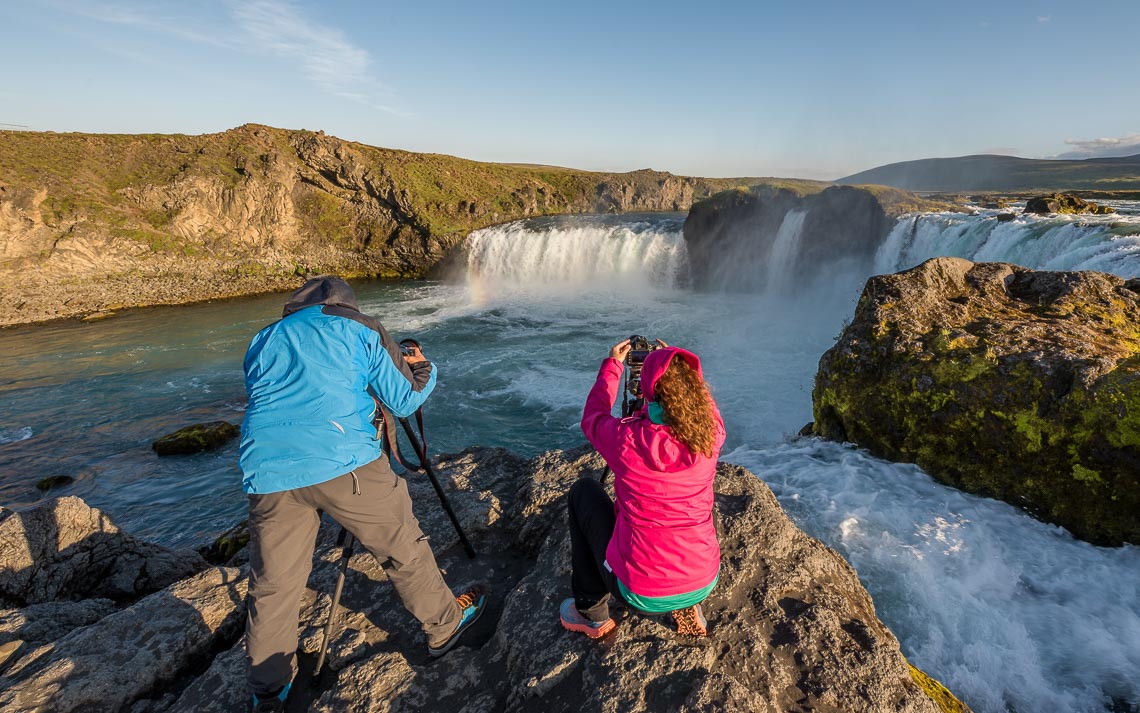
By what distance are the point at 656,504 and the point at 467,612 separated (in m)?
1.98

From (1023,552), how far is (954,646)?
198 centimetres

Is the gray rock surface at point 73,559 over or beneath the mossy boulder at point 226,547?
over

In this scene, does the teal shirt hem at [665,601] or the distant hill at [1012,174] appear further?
the distant hill at [1012,174]

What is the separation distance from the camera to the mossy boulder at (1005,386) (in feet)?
17.9

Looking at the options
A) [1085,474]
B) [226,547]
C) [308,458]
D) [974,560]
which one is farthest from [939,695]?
[226,547]

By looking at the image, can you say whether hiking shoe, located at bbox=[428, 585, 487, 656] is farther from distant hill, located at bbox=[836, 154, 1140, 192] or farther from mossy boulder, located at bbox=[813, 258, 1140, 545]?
distant hill, located at bbox=[836, 154, 1140, 192]

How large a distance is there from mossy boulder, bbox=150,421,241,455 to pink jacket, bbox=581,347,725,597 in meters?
15.6

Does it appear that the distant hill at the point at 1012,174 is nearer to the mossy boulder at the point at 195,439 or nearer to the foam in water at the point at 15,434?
the mossy boulder at the point at 195,439

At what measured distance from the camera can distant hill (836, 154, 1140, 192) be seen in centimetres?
8206

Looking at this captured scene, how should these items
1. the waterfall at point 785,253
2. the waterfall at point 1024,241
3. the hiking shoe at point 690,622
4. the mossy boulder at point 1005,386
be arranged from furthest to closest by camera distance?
1. the waterfall at point 785,253
2. the waterfall at point 1024,241
3. the mossy boulder at point 1005,386
4. the hiking shoe at point 690,622

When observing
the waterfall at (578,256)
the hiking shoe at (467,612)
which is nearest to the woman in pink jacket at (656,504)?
the hiking shoe at (467,612)

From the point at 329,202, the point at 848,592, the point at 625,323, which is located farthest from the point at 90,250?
the point at 848,592

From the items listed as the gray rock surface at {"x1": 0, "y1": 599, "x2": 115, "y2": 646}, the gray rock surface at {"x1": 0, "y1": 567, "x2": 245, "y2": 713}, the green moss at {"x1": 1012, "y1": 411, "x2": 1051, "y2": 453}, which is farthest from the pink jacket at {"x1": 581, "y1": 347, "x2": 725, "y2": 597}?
the green moss at {"x1": 1012, "y1": 411, "x2": 1051, "y2": 453}

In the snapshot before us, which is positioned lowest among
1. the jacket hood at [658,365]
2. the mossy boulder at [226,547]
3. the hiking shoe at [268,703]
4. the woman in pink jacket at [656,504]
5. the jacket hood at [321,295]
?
the mossy boulder at [226,547]
